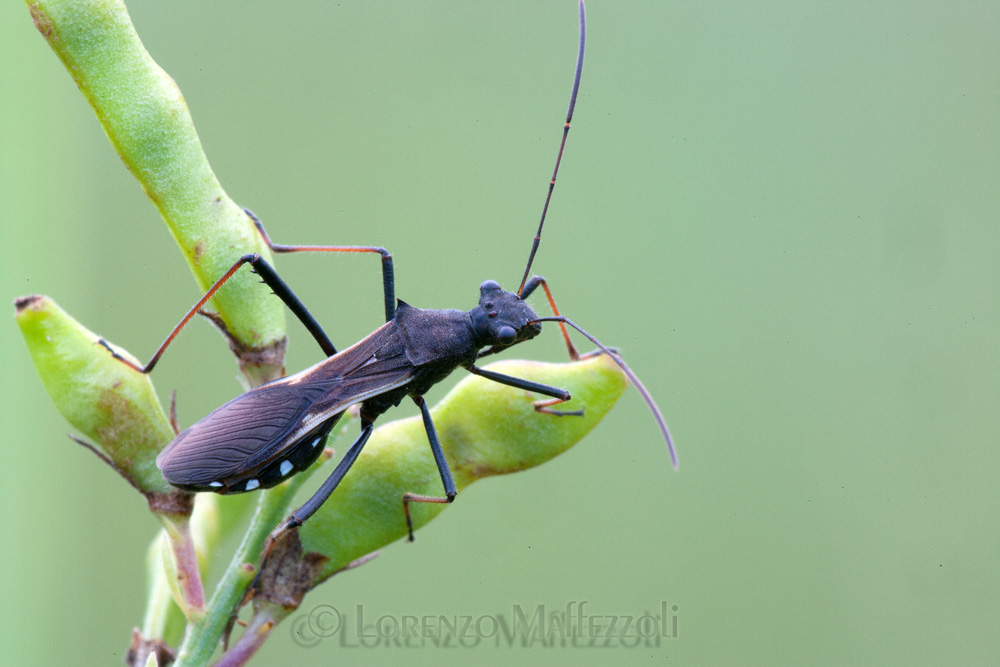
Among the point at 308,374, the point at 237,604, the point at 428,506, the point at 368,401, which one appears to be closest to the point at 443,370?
the point at 368,401

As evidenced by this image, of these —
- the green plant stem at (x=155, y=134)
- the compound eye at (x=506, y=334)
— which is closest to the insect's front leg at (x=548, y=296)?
the compound eye at (x=506, y=334)

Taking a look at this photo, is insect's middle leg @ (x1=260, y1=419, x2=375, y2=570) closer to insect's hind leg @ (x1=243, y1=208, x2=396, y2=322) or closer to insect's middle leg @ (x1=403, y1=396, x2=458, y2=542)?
insect's middle leg @ (x1=403, y1=396, x2=458, y2=542)

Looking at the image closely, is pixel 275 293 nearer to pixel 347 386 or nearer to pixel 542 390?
pixel 347 386

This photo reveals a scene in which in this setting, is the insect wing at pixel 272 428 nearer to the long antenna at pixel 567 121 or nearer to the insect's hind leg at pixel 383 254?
the insect's hind leg at pixel 383 254

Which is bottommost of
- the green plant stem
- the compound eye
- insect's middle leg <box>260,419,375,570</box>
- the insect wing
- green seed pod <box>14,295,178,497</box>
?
insect's middle leg <box>260,419,375,570</box>

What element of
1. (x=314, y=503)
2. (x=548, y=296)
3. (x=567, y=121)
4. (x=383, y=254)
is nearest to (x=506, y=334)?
(x=548, y=296)

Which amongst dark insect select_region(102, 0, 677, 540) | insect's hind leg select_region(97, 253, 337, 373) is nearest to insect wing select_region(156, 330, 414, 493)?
dark insect select_region(102, 0, 677, 540)

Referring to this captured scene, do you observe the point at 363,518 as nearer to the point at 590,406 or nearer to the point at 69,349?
the point at 590,406
